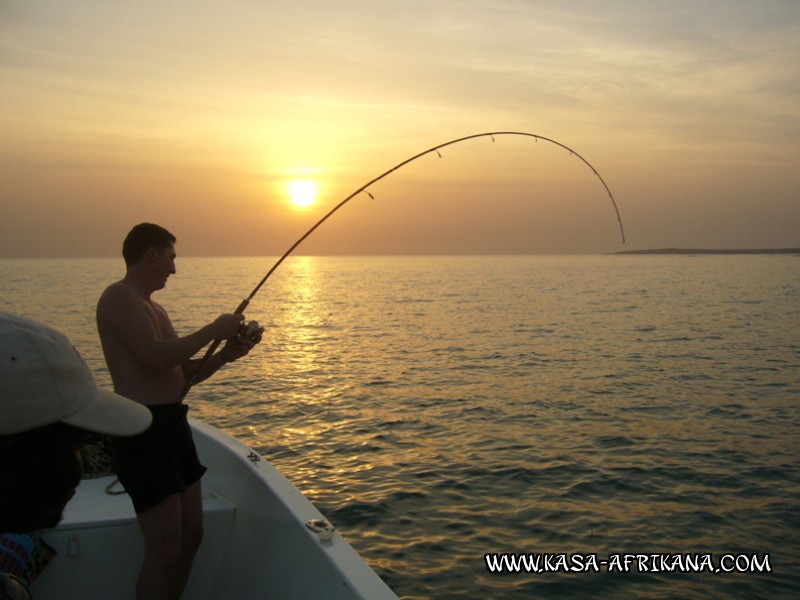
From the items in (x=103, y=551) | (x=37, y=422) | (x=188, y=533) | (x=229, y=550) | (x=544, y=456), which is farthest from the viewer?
(x=544, y=456)

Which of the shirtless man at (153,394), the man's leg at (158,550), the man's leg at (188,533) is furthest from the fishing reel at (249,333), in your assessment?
the man's leg at (158,550)

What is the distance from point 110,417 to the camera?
1458 mm

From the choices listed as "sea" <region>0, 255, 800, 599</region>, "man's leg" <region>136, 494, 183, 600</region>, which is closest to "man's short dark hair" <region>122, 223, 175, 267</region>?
"man's leg" <region>136, 494, 183, 600</region>

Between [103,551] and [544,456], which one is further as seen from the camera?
[544,456]

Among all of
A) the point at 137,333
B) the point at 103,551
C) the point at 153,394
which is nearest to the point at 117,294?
the point at 137,333

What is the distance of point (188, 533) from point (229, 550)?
68 cm

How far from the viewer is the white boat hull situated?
3214 millimetres

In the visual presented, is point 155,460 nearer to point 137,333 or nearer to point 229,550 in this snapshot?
point 137,333

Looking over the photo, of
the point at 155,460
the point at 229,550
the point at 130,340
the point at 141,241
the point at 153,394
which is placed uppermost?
the point at 141,241

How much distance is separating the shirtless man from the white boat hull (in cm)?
49

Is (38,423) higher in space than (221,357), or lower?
higher

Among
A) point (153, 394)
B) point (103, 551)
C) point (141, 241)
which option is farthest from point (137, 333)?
point (103, 551)

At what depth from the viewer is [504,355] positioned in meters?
19.2

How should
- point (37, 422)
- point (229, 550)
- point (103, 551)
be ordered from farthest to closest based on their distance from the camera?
1. point (229, 550)
2. point (103, 551)
3. point (37, 422)
